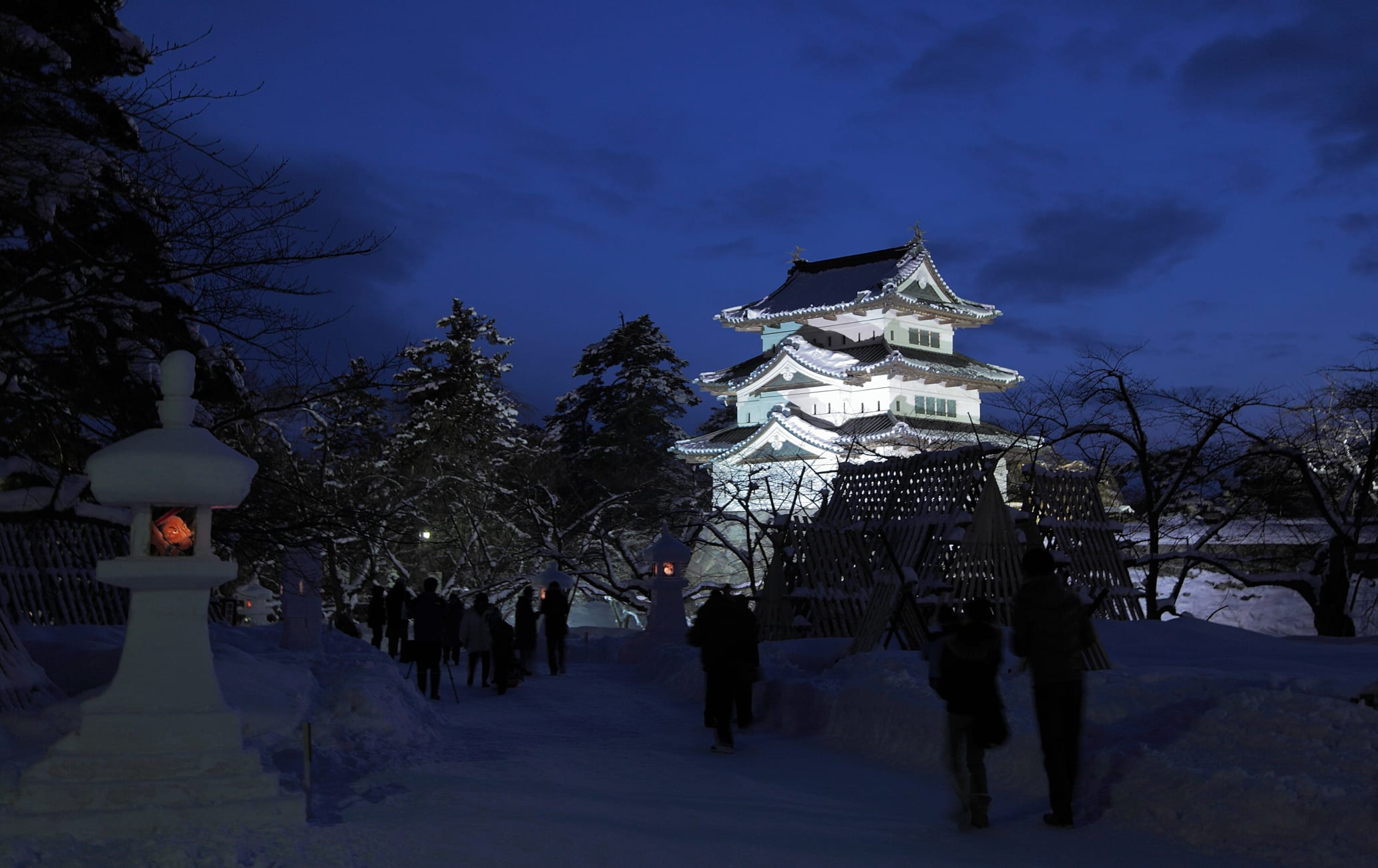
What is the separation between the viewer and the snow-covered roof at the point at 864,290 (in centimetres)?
4794

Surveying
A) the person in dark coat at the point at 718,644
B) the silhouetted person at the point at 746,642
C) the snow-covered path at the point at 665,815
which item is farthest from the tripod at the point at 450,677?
the silhouetted person at the point at 746,642

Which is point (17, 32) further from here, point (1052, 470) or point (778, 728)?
point (1052, 470)

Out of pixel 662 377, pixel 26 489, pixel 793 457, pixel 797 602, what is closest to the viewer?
pixel 26 489

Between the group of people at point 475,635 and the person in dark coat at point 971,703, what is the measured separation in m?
7.94

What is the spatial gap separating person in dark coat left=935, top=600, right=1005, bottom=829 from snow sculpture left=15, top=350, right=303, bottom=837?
380cm

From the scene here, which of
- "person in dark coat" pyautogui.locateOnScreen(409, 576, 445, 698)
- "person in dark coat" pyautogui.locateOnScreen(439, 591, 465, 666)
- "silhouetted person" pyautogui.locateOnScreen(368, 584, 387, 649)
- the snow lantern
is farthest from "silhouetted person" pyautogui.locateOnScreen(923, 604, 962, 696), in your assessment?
the snow lantern

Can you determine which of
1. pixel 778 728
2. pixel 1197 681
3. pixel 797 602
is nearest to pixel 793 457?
pixel 797 602

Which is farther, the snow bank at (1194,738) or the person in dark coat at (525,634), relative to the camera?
the person in dark coat at (525,634)

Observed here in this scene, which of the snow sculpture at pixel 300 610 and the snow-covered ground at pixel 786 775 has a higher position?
the snow sculpture at pixel 300 610

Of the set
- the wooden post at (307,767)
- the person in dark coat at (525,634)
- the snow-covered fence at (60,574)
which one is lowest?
the wooden post at (307,767)

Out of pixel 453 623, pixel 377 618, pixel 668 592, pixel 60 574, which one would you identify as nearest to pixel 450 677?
pixel 453 623

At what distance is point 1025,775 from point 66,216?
979cm

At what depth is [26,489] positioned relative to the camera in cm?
852

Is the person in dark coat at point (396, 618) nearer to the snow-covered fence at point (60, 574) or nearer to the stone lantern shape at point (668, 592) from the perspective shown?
the stone lantern shape at point (668, 592)
